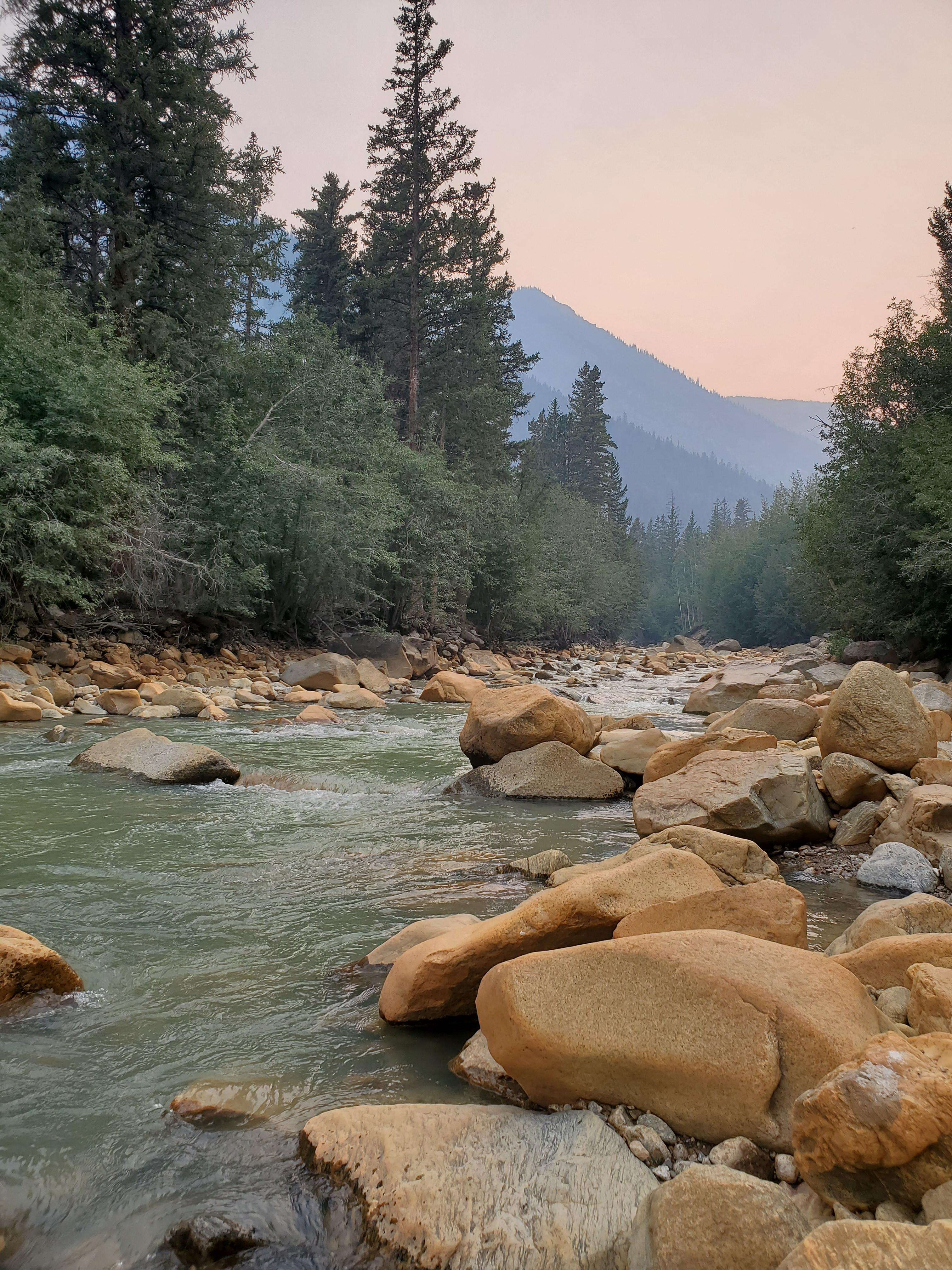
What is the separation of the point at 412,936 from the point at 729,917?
158 centimetres

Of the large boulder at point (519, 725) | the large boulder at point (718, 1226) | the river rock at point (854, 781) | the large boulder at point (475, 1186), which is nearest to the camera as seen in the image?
the large boulder at point (718, 1226)

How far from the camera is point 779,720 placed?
30.4ft

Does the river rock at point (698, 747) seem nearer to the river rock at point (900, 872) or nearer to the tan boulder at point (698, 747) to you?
the tan boulder at point (698, 747)

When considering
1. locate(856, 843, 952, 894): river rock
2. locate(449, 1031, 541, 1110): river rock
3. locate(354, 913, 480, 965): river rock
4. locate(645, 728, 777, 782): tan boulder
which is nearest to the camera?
locate(449, 1031, 541, 1110): river rock

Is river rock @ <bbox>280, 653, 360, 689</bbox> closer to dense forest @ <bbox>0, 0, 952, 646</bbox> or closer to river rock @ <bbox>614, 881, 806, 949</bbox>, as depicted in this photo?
dense forest @ <bbox>0, 0, 952, 646</bbox>

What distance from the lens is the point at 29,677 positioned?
12828 mm

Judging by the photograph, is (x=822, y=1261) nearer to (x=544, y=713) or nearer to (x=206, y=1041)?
(x=206, y=1041)

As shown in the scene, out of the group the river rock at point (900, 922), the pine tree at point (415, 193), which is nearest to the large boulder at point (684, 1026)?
the river rock at point (900, 922)

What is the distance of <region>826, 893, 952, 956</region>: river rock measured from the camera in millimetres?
3639

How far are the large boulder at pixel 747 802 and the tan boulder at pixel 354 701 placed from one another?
29.7ft

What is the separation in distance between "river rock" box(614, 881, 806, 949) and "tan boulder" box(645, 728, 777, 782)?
368cm

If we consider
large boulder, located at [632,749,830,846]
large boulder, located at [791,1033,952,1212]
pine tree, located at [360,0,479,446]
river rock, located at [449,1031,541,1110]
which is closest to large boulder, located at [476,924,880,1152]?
river rock, located at [449,1031,541,1110]

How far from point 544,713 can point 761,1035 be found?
6.16m

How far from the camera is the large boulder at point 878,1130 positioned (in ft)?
5.90
